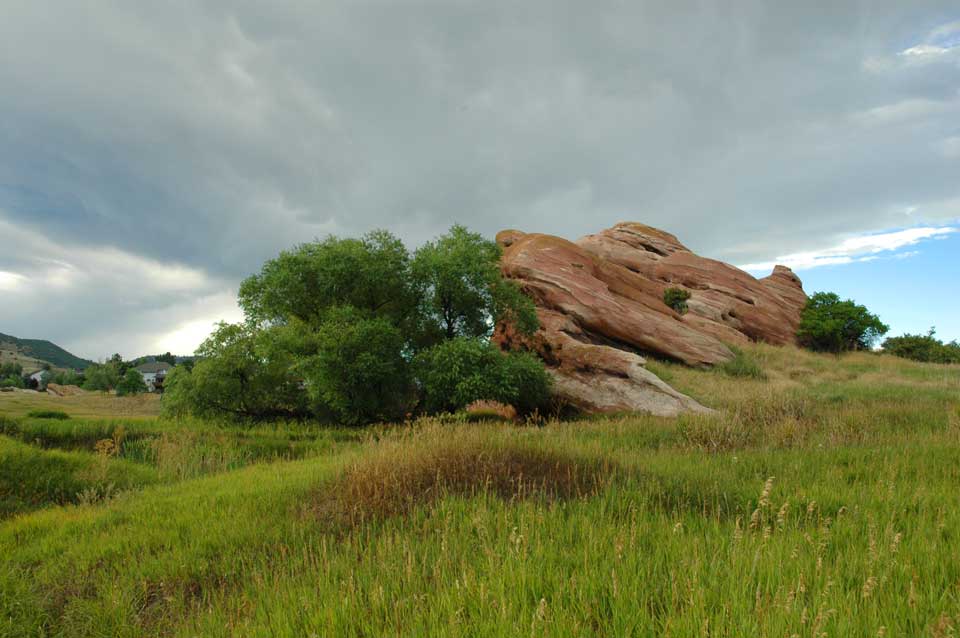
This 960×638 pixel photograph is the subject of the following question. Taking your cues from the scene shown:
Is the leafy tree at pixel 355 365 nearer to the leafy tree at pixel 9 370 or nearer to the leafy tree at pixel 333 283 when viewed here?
the leafy tree at pixel 333 283

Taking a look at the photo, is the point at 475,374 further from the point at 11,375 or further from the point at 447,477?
the point at 11,375

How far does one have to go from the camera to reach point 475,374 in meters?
20.9

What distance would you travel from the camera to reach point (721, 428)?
13.1m

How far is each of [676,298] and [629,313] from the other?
11598mm

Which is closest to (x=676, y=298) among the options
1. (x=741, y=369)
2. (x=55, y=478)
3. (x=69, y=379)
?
(x=741, y=369)

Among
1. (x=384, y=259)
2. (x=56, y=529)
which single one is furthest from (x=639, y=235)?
(x=56, y=529)

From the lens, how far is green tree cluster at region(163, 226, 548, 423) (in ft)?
69.6

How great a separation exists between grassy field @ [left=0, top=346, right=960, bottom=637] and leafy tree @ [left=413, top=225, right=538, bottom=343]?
41.7ft

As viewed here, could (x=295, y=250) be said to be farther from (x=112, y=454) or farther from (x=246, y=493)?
(x=246, y=493)

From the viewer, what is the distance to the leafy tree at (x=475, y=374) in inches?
827

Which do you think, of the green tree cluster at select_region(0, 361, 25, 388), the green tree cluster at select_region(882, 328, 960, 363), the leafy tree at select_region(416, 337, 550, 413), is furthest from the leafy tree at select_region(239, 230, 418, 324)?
the green tree cluster at select_region(0, 361, 25, 388)

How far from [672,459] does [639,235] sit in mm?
41848

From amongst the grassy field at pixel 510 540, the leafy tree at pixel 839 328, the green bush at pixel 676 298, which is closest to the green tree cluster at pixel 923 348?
the leafy tree at pixel 839 328

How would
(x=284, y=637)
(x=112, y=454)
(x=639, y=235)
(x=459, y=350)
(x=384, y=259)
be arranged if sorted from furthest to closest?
(x=639, y=235)
(x=384, y=259)
(x=459, y=350)
(x=112, y=454)
(x=284, y=637)
